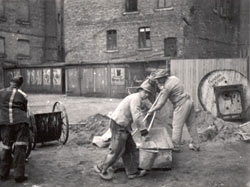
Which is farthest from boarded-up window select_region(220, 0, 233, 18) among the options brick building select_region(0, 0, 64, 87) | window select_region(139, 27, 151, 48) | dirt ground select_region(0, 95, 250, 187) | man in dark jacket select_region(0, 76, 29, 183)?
man in dark jacket select_region(0, 76, 29, 183)

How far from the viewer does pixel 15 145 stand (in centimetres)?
613

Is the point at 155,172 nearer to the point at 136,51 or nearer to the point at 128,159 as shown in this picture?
the point at 128,159

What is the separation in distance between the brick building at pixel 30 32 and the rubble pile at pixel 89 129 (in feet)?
68.1

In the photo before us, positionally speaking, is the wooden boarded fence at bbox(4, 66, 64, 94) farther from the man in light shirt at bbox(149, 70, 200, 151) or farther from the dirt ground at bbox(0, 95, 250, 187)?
the man in light shirt at bbox(149, 70, 200, 151)

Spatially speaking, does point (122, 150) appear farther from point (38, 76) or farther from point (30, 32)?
point (30, 32)

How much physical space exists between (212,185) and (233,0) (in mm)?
28438

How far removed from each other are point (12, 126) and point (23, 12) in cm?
2876

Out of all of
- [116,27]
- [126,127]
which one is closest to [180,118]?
[126,127]

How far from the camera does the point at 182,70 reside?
12.8 metres

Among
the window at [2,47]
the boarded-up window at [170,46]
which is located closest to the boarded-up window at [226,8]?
the boarded-up window at [170,46]

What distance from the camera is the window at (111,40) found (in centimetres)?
2784

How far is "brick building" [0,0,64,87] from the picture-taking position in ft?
101

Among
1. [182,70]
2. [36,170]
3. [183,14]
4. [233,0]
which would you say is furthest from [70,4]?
[36,170]

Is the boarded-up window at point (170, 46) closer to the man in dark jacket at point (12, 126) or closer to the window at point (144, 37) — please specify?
the window at point (144, 37)
